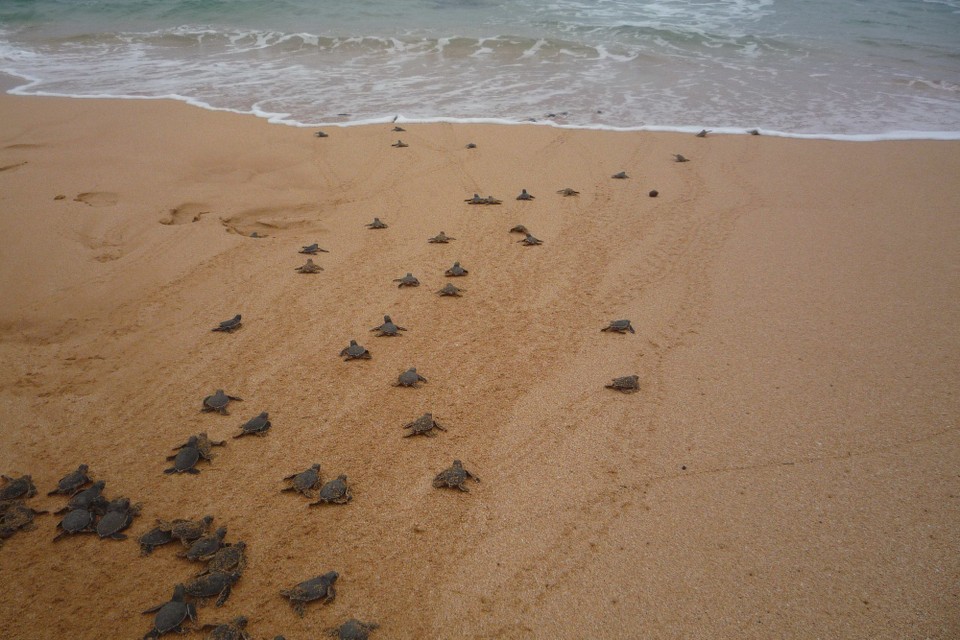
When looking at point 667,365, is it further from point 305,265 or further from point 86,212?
point 86,212

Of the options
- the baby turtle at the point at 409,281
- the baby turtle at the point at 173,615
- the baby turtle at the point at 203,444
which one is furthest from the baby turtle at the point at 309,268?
the baby turtle at the point at 173,615

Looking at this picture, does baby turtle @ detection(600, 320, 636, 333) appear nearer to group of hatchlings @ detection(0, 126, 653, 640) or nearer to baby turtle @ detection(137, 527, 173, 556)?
group of hatchlings @ detection(0, 126, 653, 640)

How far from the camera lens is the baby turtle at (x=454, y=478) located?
2.73 meters

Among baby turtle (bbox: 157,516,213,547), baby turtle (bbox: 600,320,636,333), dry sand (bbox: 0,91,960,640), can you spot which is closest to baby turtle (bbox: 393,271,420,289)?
dry sand (bbox: 0,91,960,640)

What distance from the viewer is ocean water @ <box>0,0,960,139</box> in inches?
342

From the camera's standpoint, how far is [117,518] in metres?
2.55

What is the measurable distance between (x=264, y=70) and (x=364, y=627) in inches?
463

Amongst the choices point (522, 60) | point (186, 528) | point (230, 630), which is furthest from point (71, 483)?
point (522, 60)

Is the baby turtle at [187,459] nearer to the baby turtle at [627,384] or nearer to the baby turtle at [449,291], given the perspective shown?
the baby turtle at [449,291]

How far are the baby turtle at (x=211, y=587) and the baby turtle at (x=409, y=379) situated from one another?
1.46m

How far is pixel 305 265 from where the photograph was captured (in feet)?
15.2

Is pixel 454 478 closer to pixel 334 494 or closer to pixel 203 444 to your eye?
pixel 334 494

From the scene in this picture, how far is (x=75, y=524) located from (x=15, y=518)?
1.01ft

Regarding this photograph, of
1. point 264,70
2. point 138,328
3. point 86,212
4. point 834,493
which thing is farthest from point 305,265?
point 264,70
